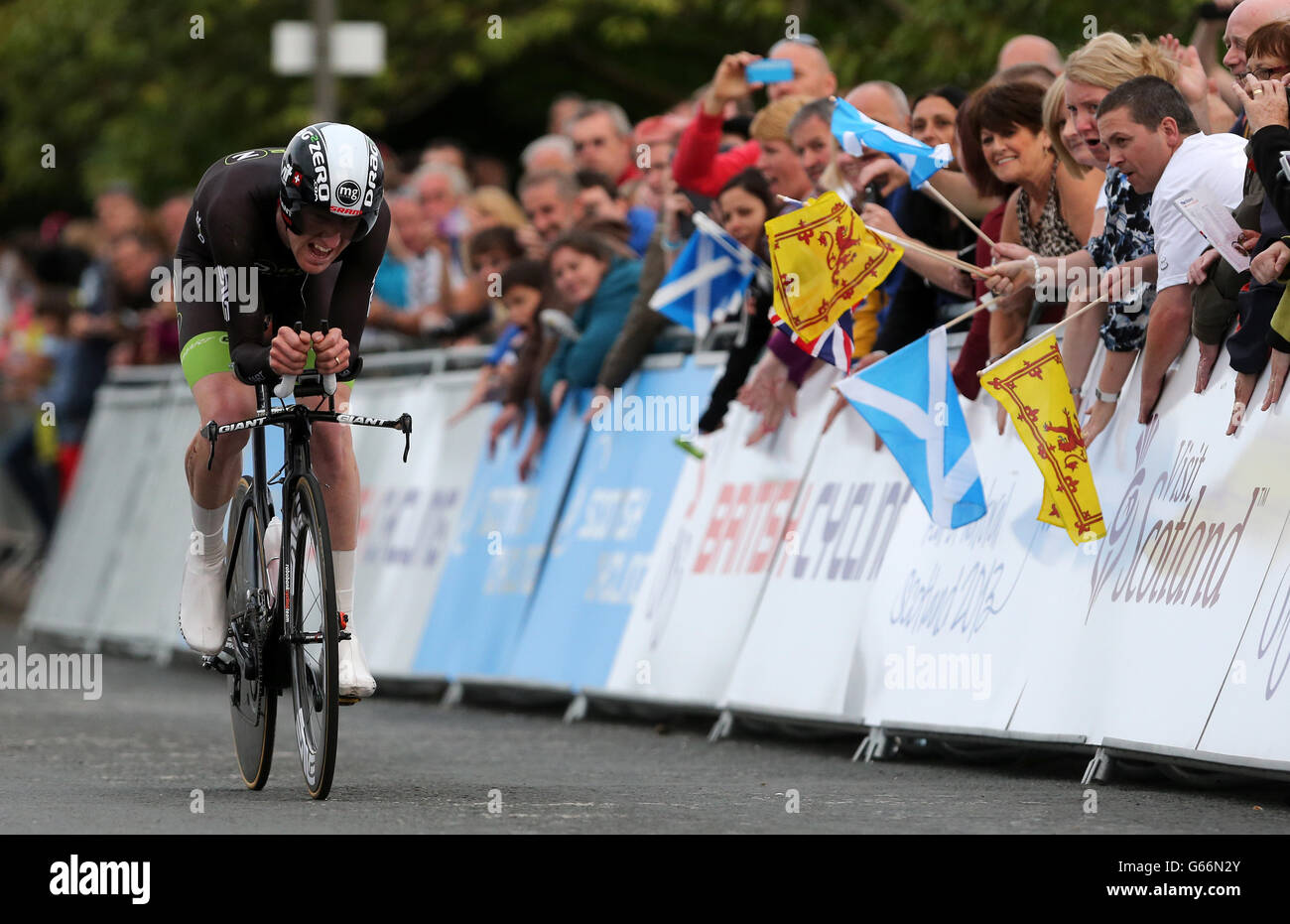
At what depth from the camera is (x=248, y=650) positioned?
9.15m

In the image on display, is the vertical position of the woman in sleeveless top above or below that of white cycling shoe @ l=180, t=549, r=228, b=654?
above

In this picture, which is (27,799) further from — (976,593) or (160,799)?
(976,593)

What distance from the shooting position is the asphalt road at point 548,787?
8.09 m

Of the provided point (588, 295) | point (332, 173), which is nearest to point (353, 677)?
point (332, 173)

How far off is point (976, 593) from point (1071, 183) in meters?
1.62

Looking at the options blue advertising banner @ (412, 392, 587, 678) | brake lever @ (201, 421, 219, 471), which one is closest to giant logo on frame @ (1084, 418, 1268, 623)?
brake lever @ (201, 421, 219, 471)

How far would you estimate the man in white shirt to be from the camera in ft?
29.4

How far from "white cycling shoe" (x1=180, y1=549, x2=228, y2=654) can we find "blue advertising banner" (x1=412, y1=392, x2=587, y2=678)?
14.0ft

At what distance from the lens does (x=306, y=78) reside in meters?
28.8

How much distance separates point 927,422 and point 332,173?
2.86m

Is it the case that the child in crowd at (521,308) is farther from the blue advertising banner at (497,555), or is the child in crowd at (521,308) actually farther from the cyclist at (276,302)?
the cyclist at (276,302)

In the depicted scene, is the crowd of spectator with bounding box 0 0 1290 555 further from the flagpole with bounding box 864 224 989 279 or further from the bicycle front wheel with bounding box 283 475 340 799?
the bicycle front wheel with bounding box 283 475 340 799
